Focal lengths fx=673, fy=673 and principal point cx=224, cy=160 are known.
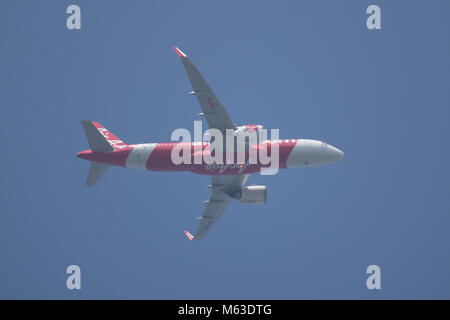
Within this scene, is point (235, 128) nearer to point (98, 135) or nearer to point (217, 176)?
point (217, 176)

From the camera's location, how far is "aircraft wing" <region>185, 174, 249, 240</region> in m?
80.8

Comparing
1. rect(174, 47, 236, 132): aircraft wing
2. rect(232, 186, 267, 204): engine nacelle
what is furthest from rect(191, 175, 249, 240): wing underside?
rect(174, 47, 236, 132): aircraft wing

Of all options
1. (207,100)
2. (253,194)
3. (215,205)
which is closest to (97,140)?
Answer: (207,100)

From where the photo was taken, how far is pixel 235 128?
72.2 metres

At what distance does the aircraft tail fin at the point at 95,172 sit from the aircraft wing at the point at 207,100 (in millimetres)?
14376

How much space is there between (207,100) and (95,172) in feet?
54.6

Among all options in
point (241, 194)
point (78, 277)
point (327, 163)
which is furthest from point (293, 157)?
point (78, 277)

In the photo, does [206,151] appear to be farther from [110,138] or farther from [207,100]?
[110,138]

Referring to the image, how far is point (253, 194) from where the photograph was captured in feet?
255

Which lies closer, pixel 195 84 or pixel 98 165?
pixel 195 84

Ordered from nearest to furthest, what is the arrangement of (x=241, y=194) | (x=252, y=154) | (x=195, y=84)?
(x=195, y=84)
(x=252, y=154)
(x=241, y=194)

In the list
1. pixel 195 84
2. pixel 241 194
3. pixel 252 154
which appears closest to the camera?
pixel 195 84

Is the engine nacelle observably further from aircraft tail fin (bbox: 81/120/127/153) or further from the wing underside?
aircraft tail fin (bbox: 81/120/127/153)

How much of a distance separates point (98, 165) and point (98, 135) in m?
3.81
